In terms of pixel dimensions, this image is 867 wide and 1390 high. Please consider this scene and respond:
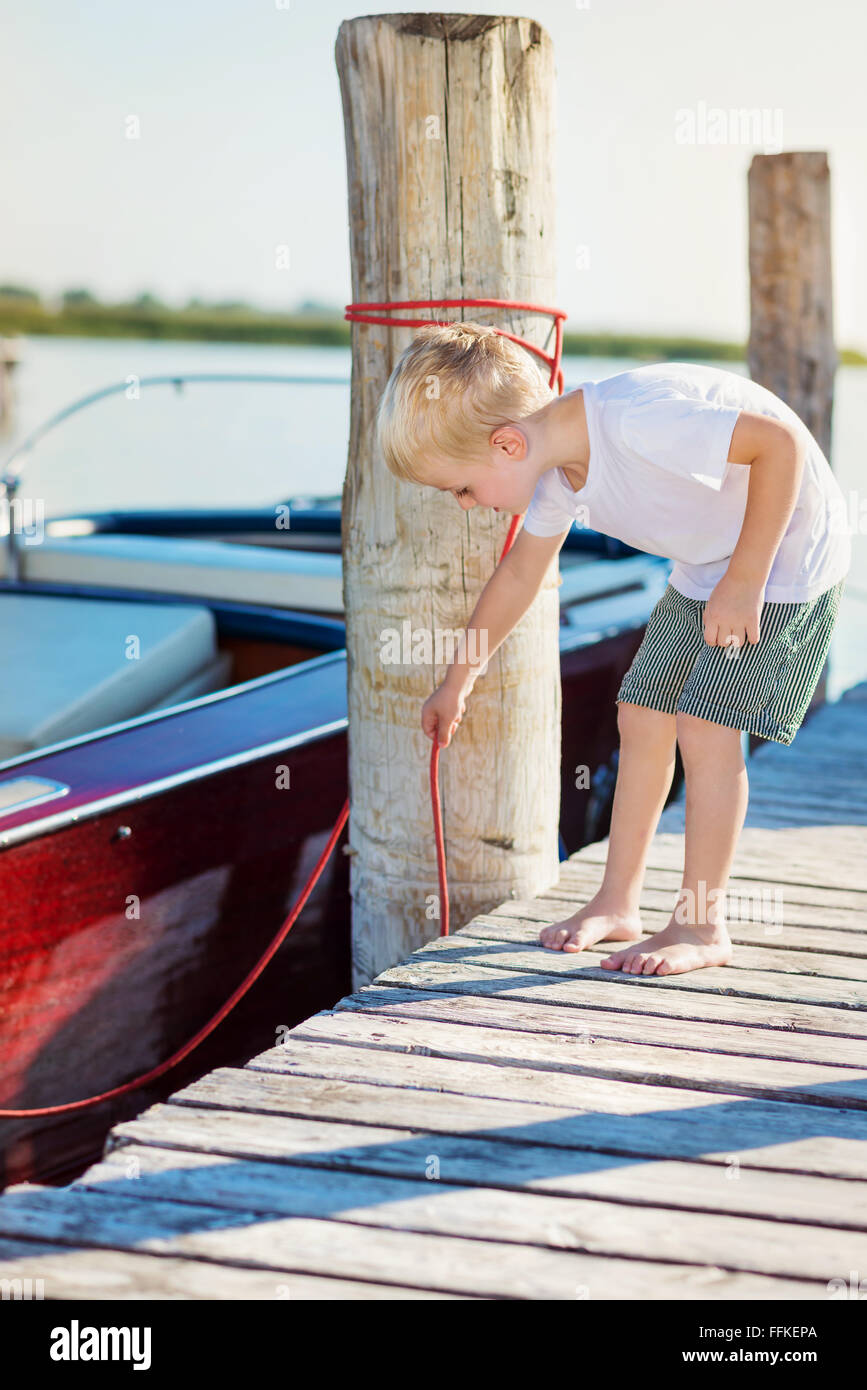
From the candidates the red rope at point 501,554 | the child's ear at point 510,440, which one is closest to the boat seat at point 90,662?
the red rope at point 501,554

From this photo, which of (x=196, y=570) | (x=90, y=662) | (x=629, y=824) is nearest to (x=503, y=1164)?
(x=629, y=824)

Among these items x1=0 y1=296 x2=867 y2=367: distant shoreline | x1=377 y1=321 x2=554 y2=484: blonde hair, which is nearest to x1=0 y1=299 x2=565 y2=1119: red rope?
x1=377 y1=321 x2=554 y2=484: blonde hair

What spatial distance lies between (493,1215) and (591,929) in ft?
3.29

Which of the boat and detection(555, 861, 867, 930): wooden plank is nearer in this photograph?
the boat

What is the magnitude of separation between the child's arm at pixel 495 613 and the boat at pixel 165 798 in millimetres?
703

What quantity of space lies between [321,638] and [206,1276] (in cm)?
267

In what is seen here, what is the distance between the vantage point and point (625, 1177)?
1.93 meters

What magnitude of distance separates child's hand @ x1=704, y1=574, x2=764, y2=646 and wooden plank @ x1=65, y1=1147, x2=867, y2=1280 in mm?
897

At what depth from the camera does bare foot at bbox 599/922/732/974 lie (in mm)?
2631

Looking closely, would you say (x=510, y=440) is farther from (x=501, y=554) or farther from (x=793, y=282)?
(x=793, y=282)

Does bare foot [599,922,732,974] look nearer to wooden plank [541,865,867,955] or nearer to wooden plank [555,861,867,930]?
wooden plank [541,865,867,955]

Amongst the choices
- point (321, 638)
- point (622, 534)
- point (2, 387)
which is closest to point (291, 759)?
point (321, 638)

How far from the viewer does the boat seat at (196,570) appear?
4.51 metres
